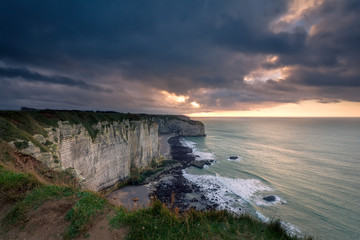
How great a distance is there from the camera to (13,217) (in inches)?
199

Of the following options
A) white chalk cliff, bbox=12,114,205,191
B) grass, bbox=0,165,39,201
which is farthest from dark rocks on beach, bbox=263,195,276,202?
grass, bbox=0,165,39,201

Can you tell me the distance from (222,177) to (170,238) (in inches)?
1477

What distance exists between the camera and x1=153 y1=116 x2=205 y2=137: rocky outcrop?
116000mm

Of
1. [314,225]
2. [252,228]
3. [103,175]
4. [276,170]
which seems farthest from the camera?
[276,170]

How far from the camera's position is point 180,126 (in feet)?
390

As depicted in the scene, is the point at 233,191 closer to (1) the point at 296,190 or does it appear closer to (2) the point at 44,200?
(1) the point at 296,190

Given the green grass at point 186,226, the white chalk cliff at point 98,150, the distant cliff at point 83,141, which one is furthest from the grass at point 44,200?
the distant cliff at point 83,141

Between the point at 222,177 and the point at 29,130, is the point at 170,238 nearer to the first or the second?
the point at 29,130

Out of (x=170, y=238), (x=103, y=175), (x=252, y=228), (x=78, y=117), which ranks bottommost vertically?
(x=103, y=175)

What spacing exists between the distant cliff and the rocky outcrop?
247 feet

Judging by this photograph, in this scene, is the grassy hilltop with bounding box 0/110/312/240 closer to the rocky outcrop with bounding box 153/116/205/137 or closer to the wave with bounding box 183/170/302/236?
the wave with bounding box 183/170/302/236

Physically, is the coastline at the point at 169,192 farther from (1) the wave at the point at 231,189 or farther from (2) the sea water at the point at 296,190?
(2) the sea water at the point at 296,190

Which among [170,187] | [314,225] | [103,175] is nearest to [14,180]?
[103,175]

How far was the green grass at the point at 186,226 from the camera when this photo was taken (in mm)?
4840
